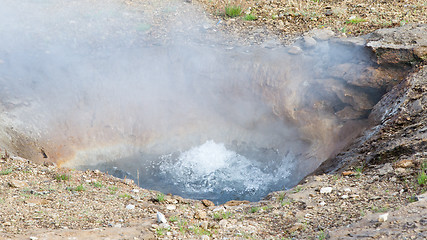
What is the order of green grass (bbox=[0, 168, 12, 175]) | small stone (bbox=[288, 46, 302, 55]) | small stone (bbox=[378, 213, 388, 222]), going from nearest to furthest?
1. small stone (bbox=[378, 213, 388, 222])
2. green grass (bbox=[0, 168, 12, 175])
3. small stone (bbox=[288, 46, 302, 55])

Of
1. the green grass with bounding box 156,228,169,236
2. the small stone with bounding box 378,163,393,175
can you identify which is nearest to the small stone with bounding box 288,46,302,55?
the small stone with bounding box 378,163,393,175

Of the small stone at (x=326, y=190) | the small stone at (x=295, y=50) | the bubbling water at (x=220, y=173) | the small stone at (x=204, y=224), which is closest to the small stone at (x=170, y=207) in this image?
the small stone at (x=204, y=224)

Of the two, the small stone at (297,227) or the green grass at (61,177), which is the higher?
the small stone at (297,227)

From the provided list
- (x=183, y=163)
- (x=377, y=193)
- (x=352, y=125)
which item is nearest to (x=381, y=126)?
(x=352, y=125)

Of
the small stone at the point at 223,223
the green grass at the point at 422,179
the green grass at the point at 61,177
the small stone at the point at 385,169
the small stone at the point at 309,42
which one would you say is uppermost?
the small stone at the point at 309,42

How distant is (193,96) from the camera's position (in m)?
7.91

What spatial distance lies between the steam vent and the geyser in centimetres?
2

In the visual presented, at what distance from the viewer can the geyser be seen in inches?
279

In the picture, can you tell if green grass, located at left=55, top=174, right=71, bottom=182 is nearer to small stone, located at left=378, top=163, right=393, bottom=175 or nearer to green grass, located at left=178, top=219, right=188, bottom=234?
green grass, located at left=178, top=219, right=188, bottom=234

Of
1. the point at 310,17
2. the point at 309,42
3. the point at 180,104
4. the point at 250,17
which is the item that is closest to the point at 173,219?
the point at 180,104

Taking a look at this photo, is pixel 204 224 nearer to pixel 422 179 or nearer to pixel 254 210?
pixel 254 210

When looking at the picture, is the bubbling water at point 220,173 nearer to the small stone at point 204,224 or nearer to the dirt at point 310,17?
the dirt at point 310,17

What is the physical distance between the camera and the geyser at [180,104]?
7078 millimetres

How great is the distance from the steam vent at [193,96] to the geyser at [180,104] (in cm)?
2
